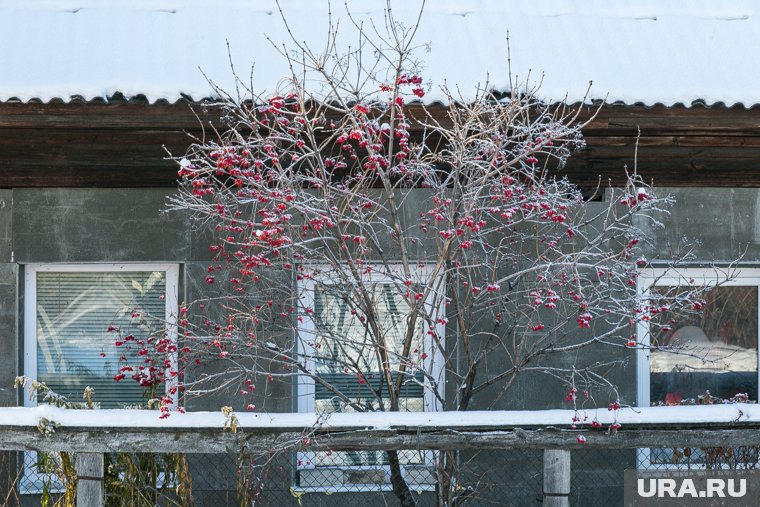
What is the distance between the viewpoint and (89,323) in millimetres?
6270

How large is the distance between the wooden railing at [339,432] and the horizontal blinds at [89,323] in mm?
1740

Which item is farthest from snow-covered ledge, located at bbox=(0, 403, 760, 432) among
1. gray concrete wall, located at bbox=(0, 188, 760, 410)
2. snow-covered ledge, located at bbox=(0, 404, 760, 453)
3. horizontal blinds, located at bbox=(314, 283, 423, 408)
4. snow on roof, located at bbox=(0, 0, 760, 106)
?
snow on roof, located at bbox=(0, 0, 760, 106)

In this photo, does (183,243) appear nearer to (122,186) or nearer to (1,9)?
(122,186)

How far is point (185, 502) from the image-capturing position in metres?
4.83

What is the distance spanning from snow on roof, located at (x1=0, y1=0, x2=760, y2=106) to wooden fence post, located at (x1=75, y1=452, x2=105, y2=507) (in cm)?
185

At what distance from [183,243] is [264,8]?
1.71 meters

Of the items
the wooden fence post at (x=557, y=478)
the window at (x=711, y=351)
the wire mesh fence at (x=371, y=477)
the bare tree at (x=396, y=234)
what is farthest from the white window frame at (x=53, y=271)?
the window at (x=711, y=351)

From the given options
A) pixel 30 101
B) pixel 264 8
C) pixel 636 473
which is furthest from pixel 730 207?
pixel 30 101

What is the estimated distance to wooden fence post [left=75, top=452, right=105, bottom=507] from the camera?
14.8ft

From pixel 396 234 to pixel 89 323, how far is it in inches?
98.5

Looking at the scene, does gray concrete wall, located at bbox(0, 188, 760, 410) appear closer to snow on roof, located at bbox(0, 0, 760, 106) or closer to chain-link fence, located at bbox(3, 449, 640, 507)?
chain-link fence, located at bbox(3, 449, 640, 507)

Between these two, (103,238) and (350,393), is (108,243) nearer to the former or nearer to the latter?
(103,238)

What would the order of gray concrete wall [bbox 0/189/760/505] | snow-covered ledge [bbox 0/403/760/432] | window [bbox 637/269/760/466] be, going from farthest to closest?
window [bbox 637/269/760/466] → gray concrete wall [bbox 0/189/760/505] → snow-covered ledge [bbox 0/403/760/432]

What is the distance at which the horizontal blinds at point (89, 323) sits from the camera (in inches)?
246
